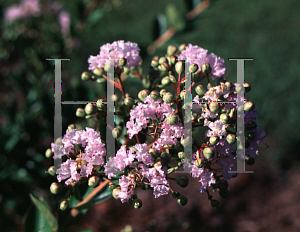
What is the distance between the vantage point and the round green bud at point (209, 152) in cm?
83

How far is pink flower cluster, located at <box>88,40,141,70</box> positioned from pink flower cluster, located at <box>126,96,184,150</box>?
22 cm

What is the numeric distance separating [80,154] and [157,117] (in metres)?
0.24

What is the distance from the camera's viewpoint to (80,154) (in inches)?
34.7

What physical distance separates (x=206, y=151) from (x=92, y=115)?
1.21 feet

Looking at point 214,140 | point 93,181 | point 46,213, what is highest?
point 214,140

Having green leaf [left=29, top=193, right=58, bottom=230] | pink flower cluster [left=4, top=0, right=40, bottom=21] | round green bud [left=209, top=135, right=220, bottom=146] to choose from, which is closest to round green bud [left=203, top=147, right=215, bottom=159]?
round green bud [left=209, top=135, right=220, bottom=146]

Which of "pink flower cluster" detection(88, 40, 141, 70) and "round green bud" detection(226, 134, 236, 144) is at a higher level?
"pink flower cluster" detection(88, 40, 141, 70)

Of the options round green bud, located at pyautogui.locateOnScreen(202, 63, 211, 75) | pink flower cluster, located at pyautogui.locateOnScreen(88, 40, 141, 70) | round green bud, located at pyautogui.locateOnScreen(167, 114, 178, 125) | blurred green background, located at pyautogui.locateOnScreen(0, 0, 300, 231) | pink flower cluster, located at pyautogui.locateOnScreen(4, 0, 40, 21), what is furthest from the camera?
pink flower cluster, located at pyautogui.locateOnScreen(4, 0, 40, 21)

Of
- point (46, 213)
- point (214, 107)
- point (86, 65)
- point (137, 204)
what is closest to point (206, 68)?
point (214, 107)

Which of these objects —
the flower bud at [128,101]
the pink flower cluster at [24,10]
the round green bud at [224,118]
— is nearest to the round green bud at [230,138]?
the round green bud at [224,118]

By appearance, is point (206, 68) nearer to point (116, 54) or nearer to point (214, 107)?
point (214, 107)

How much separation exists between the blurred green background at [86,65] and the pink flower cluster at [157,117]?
1.48ft

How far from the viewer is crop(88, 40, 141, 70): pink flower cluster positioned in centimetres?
102

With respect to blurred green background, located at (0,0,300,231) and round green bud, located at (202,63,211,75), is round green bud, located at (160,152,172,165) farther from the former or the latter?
blurred green background, located at (0,0,300,231)
